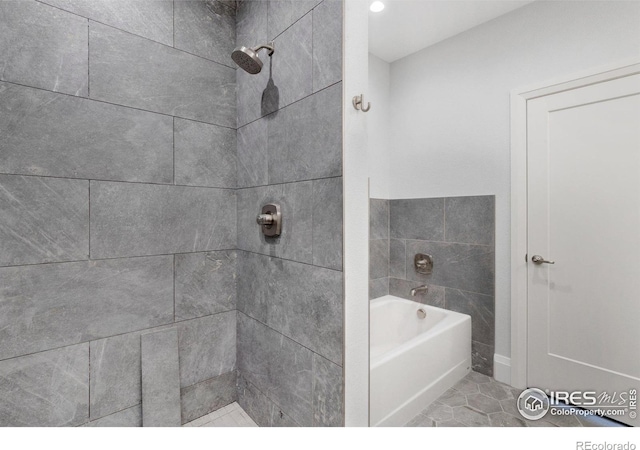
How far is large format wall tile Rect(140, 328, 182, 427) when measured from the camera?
4.40 feet

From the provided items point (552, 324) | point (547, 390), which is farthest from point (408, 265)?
point (547, 390)

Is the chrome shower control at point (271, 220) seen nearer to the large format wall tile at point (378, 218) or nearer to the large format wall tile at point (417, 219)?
the large format wall tile at point (378, 218)

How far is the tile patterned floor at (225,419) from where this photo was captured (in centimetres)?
149

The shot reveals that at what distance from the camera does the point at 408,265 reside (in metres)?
2.67

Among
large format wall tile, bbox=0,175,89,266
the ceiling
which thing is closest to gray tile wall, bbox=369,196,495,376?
the ceiling

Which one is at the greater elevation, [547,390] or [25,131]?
[25,131]

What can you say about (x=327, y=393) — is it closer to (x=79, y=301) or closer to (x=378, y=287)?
(x=79, y=301)

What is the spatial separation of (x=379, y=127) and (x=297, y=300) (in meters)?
2.11

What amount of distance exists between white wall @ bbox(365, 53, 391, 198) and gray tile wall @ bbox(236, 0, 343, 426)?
4.70 ft

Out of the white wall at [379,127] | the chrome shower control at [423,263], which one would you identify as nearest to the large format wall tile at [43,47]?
the white wall at [379,127]

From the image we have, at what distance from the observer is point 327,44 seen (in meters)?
1.12

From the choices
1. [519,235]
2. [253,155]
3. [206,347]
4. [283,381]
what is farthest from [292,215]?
[519,235]

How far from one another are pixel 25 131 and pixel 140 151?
1.25 ft
